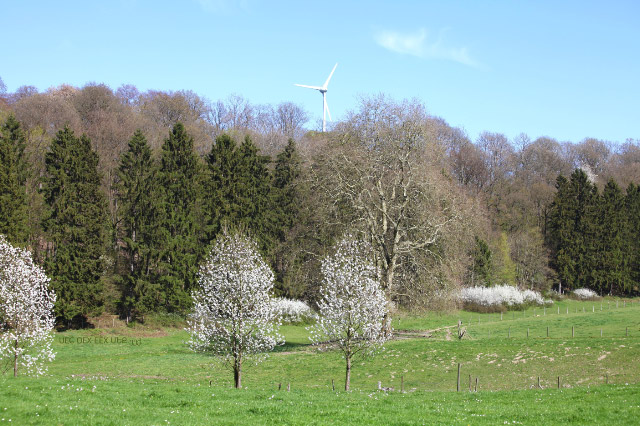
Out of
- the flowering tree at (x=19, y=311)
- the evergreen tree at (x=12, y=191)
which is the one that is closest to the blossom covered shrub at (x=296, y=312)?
the evergreen tree at (x=12, y=191)

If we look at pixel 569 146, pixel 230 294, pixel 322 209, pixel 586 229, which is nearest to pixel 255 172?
pixel 322 209

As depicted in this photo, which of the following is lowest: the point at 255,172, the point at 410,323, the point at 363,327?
the point at 410,323

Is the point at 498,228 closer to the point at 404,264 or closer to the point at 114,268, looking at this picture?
the point at 404,264

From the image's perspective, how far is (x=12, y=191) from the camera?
1969 inches

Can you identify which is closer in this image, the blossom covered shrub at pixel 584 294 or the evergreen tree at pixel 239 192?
the evergreen tree at pixel 239 192

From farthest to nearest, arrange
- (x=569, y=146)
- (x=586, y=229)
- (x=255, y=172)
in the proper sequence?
(x=569, y=146) → (x=586, y=229) → (x=255, y=172)

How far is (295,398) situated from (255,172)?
1841 inches

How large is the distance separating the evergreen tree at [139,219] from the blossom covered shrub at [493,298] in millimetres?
39032

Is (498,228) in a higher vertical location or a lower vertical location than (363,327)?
higher

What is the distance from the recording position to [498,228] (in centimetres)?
9325

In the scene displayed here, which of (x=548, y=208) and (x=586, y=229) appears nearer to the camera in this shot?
(x=586, y=229)

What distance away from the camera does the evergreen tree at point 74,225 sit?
50.3 m

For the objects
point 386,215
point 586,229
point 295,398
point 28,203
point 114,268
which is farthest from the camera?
point 586,229

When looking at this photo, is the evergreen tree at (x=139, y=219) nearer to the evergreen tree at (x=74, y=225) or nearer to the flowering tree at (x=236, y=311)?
the evergreen tree at (x=74, y=225)
